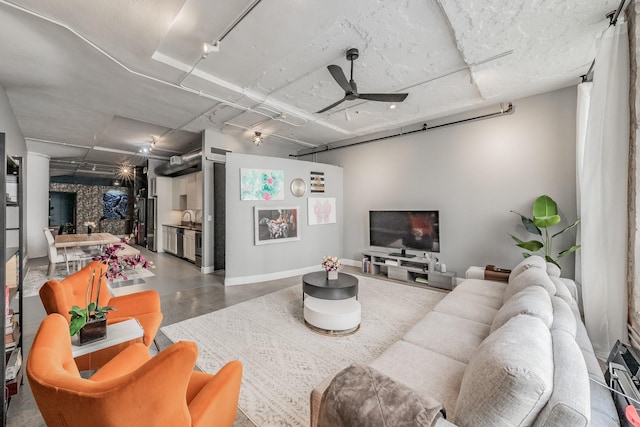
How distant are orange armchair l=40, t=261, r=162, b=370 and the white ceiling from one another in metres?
2.26

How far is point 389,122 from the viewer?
545 cm

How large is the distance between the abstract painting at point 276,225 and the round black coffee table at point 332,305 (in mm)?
1865

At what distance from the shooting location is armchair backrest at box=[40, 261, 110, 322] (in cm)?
190

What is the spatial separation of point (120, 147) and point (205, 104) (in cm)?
472

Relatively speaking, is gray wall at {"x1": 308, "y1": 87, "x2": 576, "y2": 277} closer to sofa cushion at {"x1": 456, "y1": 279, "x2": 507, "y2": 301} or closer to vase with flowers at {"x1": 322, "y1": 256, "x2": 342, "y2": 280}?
sofa cushion at {"x1": 456, "y1": 279, "x2": 507, "y2": 301}

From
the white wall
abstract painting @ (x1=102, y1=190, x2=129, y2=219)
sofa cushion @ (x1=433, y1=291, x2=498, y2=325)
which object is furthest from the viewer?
abstract painting @ (x1=102, y1=190, x2=129, y2=219)

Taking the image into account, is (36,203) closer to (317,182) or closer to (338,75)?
(317,182)

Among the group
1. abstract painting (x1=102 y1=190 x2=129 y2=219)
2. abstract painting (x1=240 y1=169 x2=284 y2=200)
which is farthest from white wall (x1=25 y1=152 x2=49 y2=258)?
abstract painting (x1=240 y1=169 x2=284 y2=200)

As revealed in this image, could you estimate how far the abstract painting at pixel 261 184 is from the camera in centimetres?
508

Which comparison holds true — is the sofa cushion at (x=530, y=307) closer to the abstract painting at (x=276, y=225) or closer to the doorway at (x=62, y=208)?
the abstract painting at (x=276, y=225)

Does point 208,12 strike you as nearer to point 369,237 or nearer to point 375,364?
point 375,364

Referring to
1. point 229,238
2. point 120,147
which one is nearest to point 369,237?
point 229,238

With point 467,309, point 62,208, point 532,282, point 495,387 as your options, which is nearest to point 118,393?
point 495,387

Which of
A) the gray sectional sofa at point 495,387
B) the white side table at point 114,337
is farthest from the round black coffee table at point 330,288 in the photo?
the white side table at point 114,337
